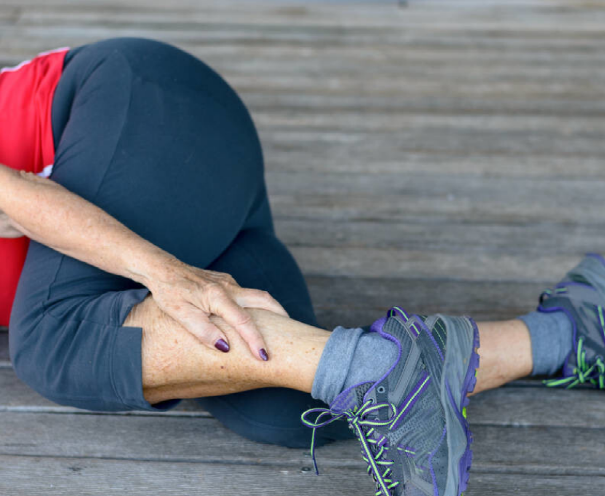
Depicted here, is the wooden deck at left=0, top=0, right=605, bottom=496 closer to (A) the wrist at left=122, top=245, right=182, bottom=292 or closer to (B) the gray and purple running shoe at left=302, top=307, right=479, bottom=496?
(B) the gray and purple running shoe at left=302, top=307, right=479, bottom=496

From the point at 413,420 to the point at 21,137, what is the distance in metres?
0.90

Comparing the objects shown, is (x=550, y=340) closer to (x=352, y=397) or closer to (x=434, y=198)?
(x=352, y=397)

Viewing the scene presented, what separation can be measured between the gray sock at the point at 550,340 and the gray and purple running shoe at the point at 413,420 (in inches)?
12.9

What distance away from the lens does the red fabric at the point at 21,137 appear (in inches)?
48.5

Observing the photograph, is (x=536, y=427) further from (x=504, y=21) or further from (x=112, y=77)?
(x=504, y=21)

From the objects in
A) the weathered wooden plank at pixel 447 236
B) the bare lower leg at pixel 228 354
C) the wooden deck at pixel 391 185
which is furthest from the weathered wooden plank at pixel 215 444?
the weathered wooden plank at pixel 447 236

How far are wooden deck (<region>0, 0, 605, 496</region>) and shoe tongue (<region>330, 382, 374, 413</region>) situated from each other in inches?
9.1

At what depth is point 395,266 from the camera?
1709mm

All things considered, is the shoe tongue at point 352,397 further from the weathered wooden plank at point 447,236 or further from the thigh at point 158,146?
the weathered wooden plank at point 447,236

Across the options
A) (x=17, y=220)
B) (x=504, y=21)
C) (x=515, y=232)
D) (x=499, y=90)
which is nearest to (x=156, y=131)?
(x=17, y=220)

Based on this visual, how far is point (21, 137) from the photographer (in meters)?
1.24

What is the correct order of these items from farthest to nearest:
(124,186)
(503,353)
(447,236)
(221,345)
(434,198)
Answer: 1. (434,198)
2. (447,236)
3. (503,353)
4. (124,186)
5. (221,345)

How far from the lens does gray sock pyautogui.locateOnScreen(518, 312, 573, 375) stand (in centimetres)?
127

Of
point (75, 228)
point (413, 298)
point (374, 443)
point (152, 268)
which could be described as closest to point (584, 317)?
point (413, 298)
